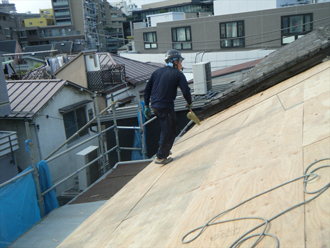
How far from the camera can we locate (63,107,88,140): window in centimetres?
1269

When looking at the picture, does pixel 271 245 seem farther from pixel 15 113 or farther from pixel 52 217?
pixel 15 113

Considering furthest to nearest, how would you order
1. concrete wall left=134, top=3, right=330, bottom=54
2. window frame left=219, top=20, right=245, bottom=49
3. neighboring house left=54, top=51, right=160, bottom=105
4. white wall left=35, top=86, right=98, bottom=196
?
window frame left=219, top=20, right=245, bottom=49
concrete wall left=134, top=3, right=330, bottom=54
neighboring house left=54, top=51, right=160, bottom=105
white wall left=35, top=86, right=98, bottom=196

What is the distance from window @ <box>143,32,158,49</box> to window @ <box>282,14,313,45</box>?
11.9m

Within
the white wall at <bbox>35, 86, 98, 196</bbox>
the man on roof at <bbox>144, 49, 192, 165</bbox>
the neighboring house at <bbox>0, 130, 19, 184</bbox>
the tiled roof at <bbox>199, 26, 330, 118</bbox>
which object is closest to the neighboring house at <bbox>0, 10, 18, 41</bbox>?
the white wall at <bbox>35, 86, 98, 196</bbox>

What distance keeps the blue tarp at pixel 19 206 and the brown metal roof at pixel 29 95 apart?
18.4ft

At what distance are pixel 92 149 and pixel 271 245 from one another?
8.15 m

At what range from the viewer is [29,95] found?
Answer: 39.3ft

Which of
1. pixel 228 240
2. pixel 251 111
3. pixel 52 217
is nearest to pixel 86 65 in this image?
pixel 52 217

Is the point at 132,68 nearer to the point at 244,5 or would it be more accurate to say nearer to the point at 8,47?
the point at 244,5

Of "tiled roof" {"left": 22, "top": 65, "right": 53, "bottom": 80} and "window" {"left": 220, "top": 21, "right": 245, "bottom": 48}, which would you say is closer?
"tiled roof" {"left": 22, "top": 65, "right": 53, "bottom": 80}

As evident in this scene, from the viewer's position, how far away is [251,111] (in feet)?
16.2

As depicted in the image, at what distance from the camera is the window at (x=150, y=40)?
2912cm

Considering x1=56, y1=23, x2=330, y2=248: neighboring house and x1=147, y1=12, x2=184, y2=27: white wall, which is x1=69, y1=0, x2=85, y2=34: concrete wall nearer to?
x1=147, y1=12, x2=184, y2=27: white wall

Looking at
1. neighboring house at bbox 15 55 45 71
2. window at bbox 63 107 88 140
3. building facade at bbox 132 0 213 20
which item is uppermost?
building facade at bbox 132 0 213 20
